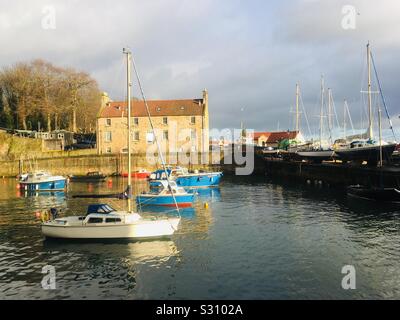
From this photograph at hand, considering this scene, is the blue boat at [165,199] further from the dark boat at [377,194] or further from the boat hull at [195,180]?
the dark boat at [377,194]

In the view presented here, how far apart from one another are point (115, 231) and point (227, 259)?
7.80 metres

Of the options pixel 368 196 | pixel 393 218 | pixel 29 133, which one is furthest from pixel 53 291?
pixel 29 133

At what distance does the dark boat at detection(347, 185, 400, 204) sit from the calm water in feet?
12.3

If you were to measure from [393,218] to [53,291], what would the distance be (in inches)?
1076

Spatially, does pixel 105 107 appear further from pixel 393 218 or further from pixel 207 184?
pixel 393 218

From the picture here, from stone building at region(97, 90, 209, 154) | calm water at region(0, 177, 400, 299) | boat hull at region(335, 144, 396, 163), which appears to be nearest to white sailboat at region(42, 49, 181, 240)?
calm water at region(0, 177, 400, 299)

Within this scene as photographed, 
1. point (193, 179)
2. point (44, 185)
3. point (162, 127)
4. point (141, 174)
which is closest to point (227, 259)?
point (193, 179)

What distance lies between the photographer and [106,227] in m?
23.5

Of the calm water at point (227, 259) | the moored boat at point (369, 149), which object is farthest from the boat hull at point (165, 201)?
the moored boat at point (369, 149)

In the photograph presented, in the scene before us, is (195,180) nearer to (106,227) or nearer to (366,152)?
(366,152)

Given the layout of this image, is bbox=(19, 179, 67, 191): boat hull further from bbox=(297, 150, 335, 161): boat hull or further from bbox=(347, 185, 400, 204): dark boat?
bbox=(297, 150, 335, 161): boat hull

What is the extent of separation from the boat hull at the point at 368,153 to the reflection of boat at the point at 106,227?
36764 mm

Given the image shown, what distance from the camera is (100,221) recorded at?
940 inches

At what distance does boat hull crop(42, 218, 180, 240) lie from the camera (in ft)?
77.3
